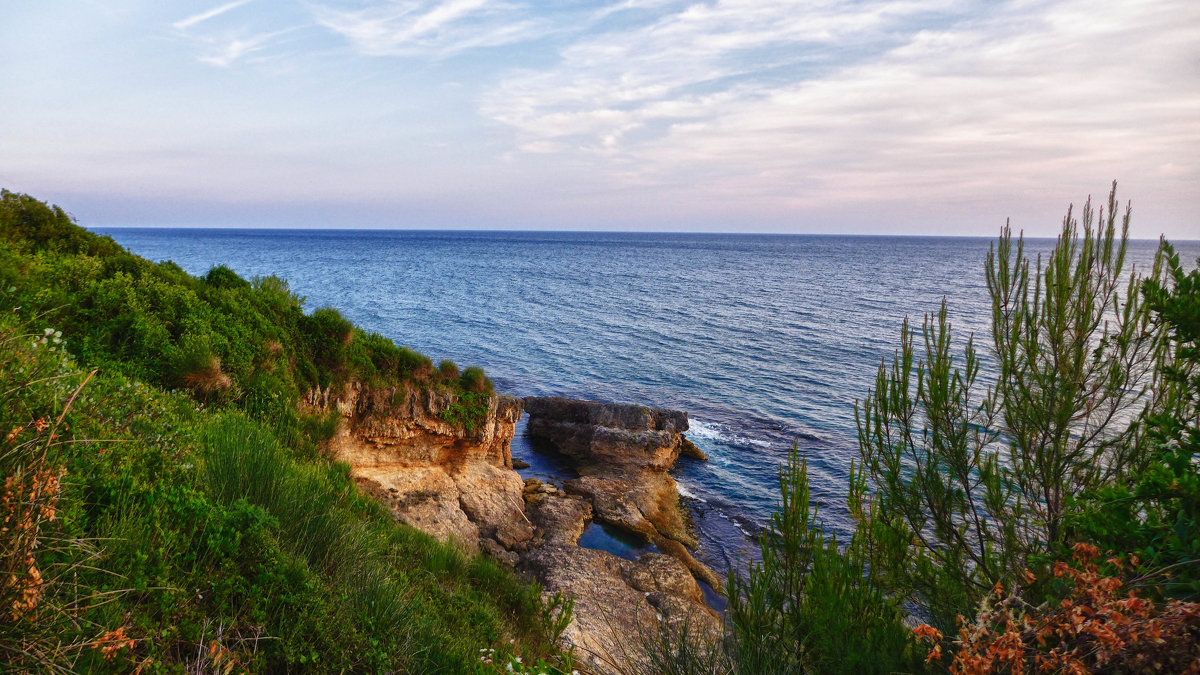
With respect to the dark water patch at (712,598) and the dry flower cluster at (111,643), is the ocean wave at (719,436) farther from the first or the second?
the dry flower cluster at (111,643)

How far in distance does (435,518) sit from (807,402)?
845 inches

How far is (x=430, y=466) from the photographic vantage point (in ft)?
57.6

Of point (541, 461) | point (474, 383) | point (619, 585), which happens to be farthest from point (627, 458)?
point (619, 585)

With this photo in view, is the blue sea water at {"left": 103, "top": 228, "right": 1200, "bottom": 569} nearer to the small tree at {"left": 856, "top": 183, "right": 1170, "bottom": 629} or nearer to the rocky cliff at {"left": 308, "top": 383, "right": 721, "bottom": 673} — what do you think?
the rocky cliff at {"left": 308, "top": 383, "right": 721, "bottom": 673}

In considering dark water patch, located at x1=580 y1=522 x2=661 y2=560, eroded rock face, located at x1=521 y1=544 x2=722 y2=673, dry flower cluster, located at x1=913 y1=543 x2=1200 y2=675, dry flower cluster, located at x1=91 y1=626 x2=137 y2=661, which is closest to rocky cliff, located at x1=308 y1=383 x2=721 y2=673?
eroded rock face, located at x1=521 y1=544 x2=722 y2=673

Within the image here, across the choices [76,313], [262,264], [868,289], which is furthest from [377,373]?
[262,264]

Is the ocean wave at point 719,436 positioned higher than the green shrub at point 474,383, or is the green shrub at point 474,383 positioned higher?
the green shrub at point 474,383

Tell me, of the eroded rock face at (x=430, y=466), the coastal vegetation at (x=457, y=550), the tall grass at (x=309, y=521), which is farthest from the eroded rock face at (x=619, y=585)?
the tall grass at (x=309, y=521)

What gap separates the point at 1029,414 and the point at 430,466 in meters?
15.1

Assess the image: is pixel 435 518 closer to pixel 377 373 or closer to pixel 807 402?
pixel 377 373

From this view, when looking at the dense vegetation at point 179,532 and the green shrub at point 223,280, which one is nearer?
the dense vegetation at point 179,532

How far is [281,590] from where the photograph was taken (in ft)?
15.2

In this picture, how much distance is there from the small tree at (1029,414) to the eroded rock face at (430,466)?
1022 cm

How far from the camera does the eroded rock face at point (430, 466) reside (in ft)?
49.4
